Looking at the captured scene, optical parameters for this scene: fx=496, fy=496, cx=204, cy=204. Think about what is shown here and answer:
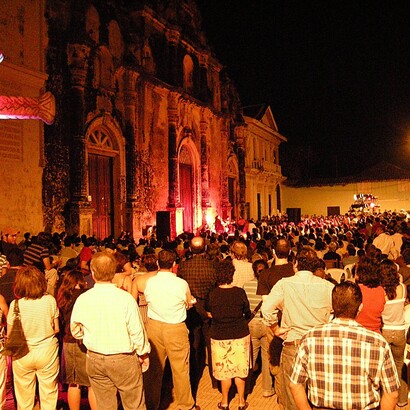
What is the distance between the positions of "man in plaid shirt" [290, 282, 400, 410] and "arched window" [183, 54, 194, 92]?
23.4 metres

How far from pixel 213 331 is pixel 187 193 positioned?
20472 mm

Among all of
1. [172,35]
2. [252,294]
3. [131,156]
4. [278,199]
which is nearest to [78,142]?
[131,156]

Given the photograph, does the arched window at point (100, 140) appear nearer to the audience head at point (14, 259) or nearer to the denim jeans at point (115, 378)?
the audience head at point (14, 259)

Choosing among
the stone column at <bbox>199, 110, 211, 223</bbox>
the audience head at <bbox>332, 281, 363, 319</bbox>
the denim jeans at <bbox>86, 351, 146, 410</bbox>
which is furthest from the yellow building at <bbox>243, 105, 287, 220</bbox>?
the audience head at <bbox>332, 281, 363, 319</bbox>

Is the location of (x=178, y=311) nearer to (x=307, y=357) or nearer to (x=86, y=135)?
(x=307, y=357)

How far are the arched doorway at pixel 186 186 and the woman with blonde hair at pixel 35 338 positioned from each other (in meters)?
19.9

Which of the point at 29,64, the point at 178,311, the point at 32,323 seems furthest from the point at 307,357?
the point at 29,64

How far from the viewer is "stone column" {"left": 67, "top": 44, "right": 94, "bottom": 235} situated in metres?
17.0

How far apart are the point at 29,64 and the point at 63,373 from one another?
41.2 feet

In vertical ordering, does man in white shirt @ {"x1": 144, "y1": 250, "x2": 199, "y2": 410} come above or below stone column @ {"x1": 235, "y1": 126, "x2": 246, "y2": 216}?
below

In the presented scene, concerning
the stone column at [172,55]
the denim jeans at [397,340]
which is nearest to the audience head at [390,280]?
the denim jeans at [397,340]

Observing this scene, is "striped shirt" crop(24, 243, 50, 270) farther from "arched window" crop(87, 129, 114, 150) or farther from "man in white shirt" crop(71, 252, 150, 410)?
"arched window" crop(87, 129, 114, 150)

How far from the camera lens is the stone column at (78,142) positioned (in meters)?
17.0

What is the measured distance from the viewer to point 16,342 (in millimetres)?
4973
